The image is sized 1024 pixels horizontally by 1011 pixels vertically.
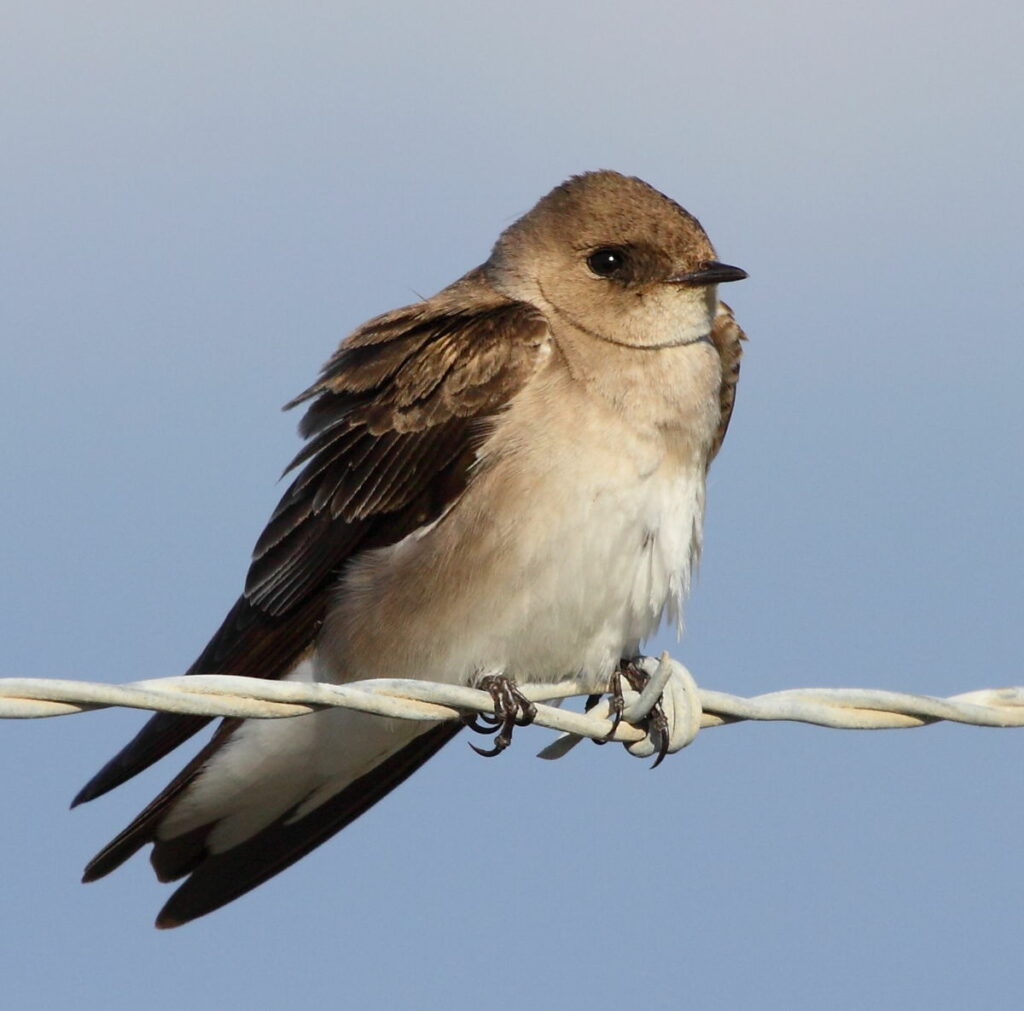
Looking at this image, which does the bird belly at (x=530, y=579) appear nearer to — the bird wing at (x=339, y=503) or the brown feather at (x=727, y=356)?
the bird wing at (x=339, y=503)

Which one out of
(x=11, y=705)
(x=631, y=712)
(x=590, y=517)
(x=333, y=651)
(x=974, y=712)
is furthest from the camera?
(x=333, y=651)

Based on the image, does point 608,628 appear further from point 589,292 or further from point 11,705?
point 11,705

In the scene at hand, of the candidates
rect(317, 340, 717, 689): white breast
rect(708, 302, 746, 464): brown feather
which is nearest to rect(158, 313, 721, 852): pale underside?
rect(317, 340, 717, 689): white breast

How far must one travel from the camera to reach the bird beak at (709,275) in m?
6.14

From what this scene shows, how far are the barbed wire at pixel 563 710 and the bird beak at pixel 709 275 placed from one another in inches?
66.3

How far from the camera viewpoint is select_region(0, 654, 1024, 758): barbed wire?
3.23m

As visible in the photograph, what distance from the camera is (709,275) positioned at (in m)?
6.18

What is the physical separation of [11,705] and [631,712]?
1.97 meters

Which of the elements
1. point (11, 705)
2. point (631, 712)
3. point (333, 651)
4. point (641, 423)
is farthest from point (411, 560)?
point (11, 705)

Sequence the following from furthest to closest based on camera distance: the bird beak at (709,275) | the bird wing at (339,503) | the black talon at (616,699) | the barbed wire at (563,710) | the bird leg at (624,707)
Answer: the bird beak at (709,275), the bird wing at (339,503), the black talon at (616,699), the bird leg at (624,707), the barbed wire at (563,710)

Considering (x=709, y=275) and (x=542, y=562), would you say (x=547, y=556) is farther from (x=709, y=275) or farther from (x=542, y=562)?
(x=709, y=275)

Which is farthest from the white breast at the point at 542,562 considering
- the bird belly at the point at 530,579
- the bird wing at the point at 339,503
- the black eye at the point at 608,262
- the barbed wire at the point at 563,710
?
the black eye at the point at 608,262

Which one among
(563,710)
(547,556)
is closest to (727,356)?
(547,556)

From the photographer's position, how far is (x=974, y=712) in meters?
4.40
